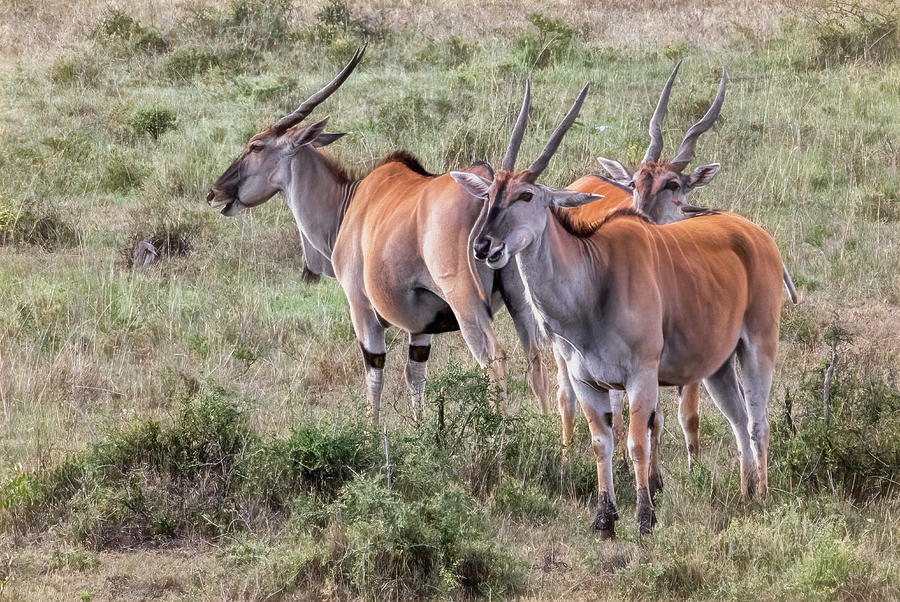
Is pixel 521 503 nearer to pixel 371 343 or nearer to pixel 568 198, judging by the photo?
pixel 568 198

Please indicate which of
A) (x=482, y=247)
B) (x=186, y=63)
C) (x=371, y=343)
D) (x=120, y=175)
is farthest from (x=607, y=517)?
(x=186, y=63)

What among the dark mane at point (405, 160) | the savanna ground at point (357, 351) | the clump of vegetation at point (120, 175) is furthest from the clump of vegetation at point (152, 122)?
the dark mane at point (405, 160)

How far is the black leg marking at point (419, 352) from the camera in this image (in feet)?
23.2

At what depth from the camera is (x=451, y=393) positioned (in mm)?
5805

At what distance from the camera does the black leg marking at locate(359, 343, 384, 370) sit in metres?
7.04

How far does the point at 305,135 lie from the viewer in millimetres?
7531

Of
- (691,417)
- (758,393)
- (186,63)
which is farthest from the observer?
(186,63)

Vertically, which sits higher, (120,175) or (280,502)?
(120,175)

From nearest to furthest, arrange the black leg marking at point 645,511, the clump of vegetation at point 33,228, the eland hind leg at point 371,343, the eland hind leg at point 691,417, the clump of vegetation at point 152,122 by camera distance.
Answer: the black leg marking at point 645,511, the eland hind leg at point 691,417, the eland hind leg at point 371,343, the clump of vegetation at point 33,228, the clump of vegetation at point 152,122

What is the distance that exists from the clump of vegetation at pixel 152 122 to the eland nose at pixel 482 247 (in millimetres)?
8748

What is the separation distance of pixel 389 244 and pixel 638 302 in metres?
1.91

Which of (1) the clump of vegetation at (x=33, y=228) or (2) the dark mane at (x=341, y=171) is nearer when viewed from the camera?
(2) the dark mane at (x=341, y=171)

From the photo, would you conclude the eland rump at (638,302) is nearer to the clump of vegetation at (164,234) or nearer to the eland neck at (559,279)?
the eland neck at (559,279)

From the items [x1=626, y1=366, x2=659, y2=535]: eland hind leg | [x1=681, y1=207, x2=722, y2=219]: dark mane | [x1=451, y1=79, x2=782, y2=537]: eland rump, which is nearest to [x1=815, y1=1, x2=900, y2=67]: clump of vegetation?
[x1=681, y1=207, x2=722, y2=219]: dark mane
